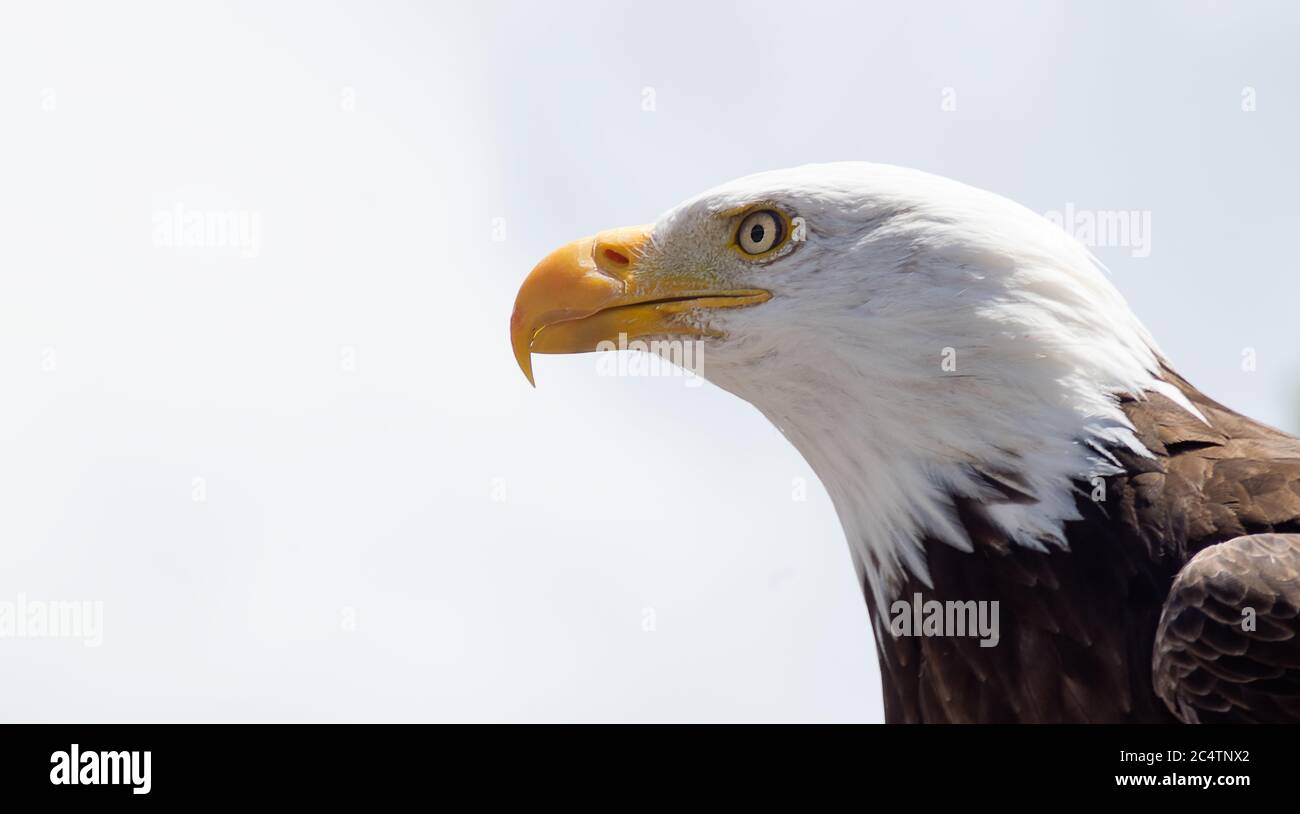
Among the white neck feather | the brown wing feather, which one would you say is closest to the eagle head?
the white neck feather

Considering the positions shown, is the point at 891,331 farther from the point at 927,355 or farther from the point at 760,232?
the point at 760,232

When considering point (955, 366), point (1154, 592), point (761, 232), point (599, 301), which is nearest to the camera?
point (1154, 592)

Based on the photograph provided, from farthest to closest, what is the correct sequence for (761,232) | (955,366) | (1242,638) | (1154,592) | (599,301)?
(599,301) → (761,232) → (955,366) → (1154,592) → (1242,638)

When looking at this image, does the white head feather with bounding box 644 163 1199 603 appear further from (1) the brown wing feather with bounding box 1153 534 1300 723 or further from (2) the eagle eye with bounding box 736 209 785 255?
(1) the brown wing feather with bounding box 1153 534 1300 723

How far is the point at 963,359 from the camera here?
459 centimetres

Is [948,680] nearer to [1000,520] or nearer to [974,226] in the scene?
[1000,520]

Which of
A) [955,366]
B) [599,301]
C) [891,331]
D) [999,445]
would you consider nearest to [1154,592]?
[999,445]

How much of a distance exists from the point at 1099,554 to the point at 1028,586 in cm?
25

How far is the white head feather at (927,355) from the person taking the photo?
15.0 ft

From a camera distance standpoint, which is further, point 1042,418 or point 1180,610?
point 1042,418

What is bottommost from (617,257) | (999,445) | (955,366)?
(999,445)

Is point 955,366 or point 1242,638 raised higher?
point 955,366

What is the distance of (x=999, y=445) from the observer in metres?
4.61

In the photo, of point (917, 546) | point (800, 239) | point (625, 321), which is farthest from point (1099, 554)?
point (625, 321)
